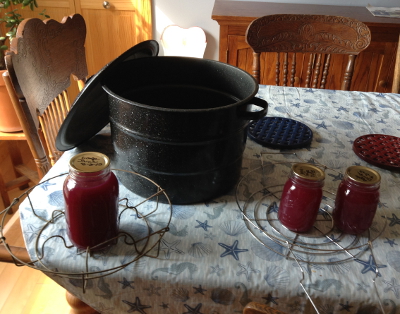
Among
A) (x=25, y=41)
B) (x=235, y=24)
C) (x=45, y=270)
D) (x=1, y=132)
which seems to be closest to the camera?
(x=45, y=270)

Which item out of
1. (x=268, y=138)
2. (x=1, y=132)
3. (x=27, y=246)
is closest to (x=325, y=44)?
(x=268, y=138)

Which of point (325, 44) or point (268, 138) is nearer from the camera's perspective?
point (268, 138)

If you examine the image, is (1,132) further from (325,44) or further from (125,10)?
(325,44)

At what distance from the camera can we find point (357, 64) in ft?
6.88

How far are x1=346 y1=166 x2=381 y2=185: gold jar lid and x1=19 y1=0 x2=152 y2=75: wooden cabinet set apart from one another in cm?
223

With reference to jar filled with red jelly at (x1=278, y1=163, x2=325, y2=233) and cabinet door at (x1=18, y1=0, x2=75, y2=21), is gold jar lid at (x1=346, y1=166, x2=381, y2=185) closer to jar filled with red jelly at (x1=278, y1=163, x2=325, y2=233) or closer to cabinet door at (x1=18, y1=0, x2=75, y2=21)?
jar filled with red jelly at (x1=278, y1=163, x2=325, y2=233)

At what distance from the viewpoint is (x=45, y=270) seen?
54cm

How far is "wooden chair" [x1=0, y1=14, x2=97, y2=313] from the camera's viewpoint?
97 cm

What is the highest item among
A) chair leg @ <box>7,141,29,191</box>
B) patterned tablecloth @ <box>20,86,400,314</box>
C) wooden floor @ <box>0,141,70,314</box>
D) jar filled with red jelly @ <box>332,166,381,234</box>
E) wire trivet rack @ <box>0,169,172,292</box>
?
jar filled with red jelly @ <box>332,166,381,234</box>

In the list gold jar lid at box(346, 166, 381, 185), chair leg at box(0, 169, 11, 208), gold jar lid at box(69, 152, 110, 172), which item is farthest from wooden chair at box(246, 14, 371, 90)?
chair leg at box(0, 169, 11, 208)

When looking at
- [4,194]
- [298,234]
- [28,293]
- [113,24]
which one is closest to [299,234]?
[298,234]

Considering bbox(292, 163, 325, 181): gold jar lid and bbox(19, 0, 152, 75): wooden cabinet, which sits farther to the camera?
bbox(19, 0, 152, 75): wooden cabinet

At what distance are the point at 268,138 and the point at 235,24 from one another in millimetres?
1257

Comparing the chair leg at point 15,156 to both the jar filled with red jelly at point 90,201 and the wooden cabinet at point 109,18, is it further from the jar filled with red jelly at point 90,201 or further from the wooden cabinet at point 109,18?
the jar filled with red jelly at point 90,201
